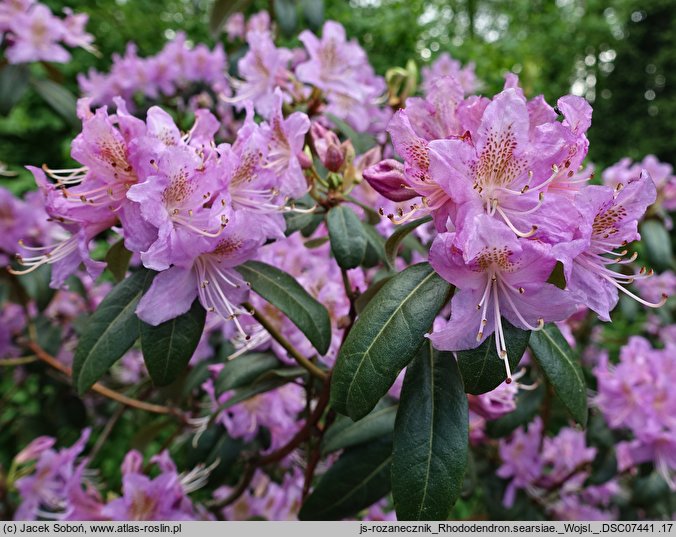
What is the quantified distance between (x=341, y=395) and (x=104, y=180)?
0.43 m

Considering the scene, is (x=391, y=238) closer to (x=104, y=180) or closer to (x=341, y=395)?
(x=341, y=395)

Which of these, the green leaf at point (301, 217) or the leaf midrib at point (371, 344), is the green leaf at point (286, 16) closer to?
the green leaf at point (301, 217)

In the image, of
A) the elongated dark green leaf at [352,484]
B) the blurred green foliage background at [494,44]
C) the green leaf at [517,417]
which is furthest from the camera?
the blurred green foliage background at [494,44]

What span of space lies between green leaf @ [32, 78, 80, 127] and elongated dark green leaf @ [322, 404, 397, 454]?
1.46 meters

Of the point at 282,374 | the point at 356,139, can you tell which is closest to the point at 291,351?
the point at 282,374

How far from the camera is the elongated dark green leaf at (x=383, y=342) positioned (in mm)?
715

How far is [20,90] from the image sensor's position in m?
1.91

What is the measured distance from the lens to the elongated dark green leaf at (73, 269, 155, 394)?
88 centimetres

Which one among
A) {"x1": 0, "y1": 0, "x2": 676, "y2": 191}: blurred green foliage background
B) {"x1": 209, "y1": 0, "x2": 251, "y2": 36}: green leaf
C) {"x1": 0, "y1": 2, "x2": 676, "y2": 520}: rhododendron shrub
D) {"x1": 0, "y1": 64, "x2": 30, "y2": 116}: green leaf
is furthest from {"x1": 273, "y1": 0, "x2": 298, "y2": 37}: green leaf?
{"x1": 0, "y1": 64, "x2": 30, "y2": 116}: green leaf

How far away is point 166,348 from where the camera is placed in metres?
0.84

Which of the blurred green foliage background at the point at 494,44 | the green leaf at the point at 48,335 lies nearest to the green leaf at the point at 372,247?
the blurred green foliage background at the point at 494,44

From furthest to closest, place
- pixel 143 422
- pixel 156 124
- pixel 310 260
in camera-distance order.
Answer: pixel 143 422
pixel 310 260
pixel 156 124

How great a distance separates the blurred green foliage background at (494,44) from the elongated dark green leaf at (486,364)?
154 cm

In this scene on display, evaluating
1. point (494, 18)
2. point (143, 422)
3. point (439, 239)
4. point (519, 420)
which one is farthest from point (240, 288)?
point (494, 18)
